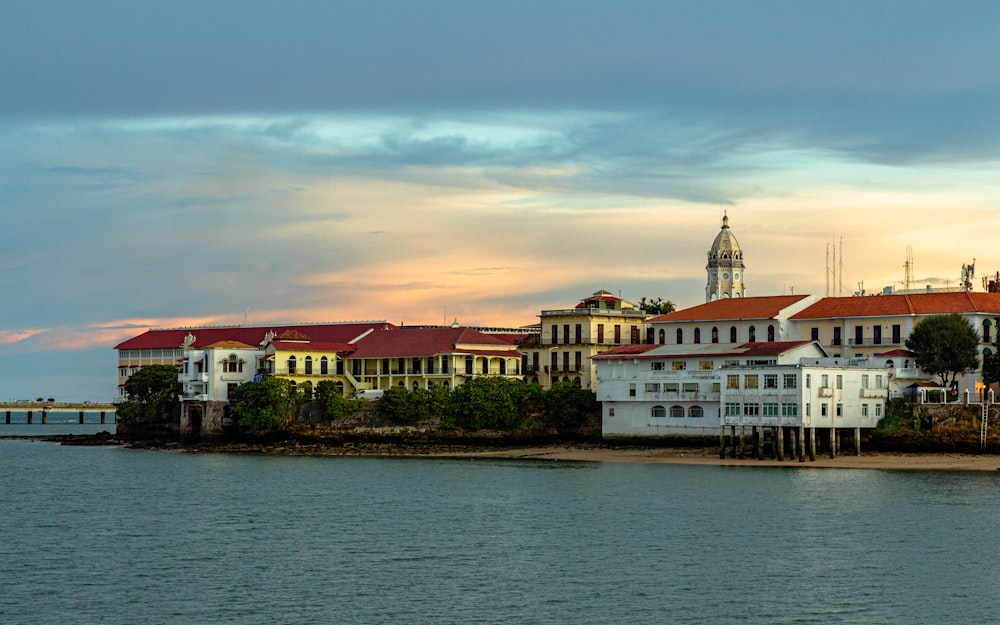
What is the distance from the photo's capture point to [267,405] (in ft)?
367

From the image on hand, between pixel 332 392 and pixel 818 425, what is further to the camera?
pixel 332 392

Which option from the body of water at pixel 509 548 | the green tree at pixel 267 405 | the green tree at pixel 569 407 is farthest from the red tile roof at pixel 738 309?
the green tree at pixel 267 405

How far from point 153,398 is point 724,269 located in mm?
67398

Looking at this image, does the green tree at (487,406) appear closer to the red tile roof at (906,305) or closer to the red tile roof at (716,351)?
the red tile roof at (716,351)

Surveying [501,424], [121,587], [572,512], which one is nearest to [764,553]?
[572,512]

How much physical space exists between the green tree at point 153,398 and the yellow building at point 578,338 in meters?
32.4

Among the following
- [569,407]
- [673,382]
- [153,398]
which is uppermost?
[673,382]

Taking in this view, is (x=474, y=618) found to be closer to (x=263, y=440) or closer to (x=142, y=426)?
(x=263, y=440)

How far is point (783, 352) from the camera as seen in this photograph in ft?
311

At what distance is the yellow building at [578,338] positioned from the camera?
121 meters

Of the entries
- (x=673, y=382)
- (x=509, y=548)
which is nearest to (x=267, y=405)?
(x=673, y=382)

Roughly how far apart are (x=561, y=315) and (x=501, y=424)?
19.0 m

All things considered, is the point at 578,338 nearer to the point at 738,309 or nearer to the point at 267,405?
the point at 738,309

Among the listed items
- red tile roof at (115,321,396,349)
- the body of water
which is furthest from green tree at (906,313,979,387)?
red tile roof at (115,321,396,349)
